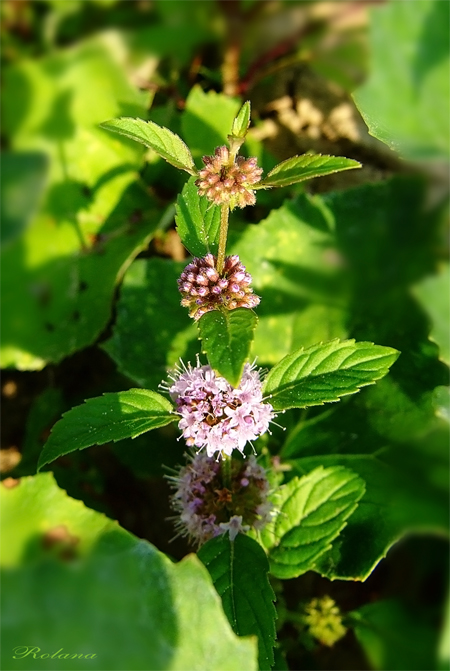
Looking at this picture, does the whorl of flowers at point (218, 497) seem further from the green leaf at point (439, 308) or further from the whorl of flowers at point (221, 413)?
the green leaf at point (439, 308)

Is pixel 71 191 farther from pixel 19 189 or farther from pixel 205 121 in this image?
pixel 205 121

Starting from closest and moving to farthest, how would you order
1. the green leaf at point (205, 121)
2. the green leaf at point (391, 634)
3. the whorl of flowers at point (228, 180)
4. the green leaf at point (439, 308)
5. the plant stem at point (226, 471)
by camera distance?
the whorl of flowers at point (228, 180) → the plant stem at point (226, 471) → the green leaf at point (439, 308) → the green leaf at point (391, 634) → the green leaf at point (205, 121)

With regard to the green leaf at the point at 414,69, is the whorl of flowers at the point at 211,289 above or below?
below

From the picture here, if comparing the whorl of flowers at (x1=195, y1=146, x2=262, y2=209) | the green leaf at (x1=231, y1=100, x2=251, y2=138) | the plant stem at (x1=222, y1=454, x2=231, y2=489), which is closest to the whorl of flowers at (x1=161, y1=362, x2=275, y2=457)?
the plant stem at (x1=222, y1=454, x2=231, y2=489)

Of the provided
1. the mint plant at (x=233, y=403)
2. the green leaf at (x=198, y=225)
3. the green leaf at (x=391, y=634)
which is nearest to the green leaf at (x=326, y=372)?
the mint plant at (x=233, y=403)

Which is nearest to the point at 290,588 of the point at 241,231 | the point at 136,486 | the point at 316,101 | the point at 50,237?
the point at 136,486

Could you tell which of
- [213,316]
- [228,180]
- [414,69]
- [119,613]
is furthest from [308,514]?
[414,69]

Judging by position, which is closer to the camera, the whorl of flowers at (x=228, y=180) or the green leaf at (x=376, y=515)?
the whorl of flowers at (x=228, y=180)
